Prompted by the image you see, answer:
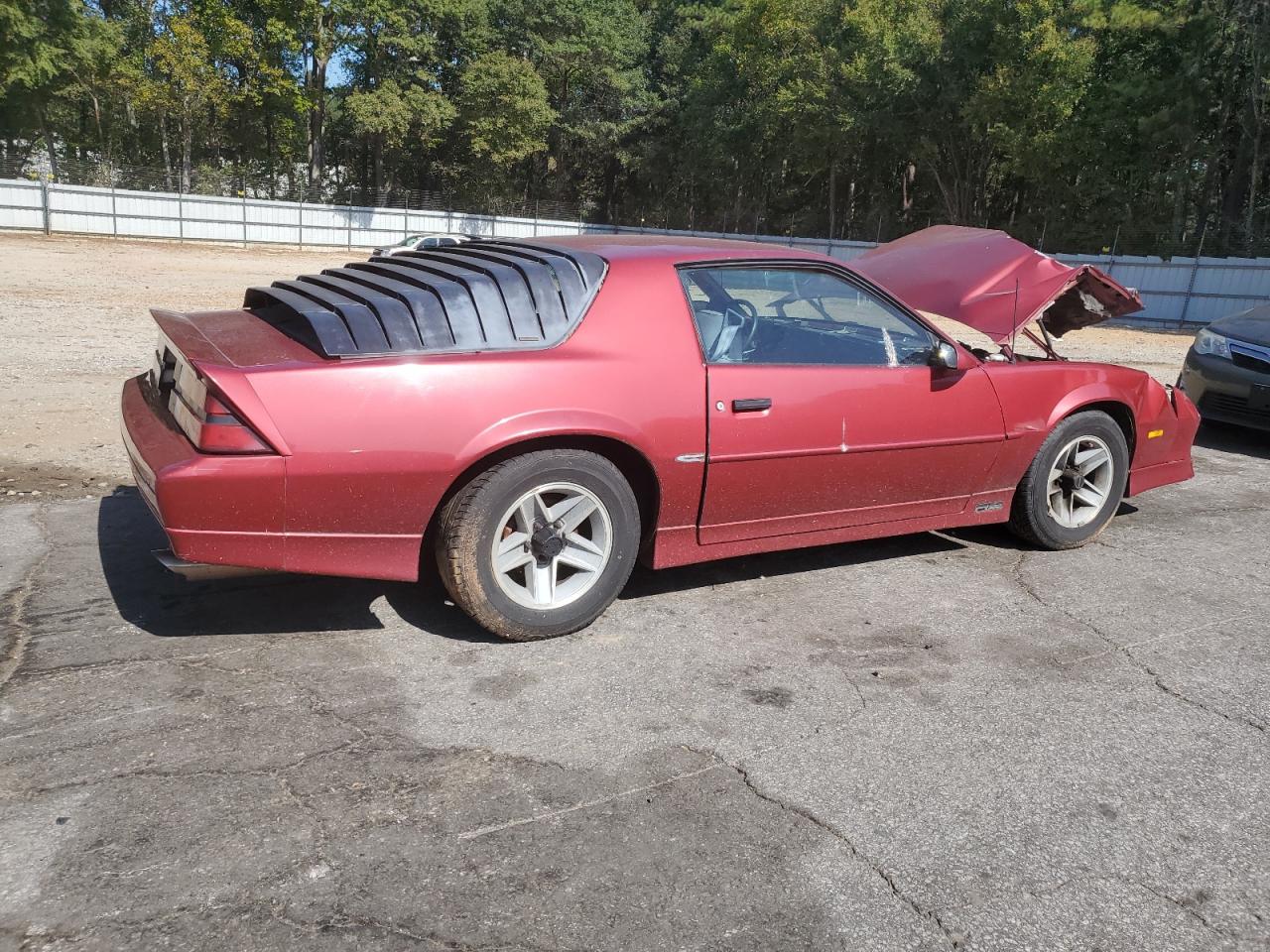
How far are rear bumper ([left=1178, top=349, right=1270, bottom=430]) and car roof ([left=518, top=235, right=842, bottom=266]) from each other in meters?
5.17

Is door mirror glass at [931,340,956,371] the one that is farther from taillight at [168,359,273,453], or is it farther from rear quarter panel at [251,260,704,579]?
taillight at [168,359,273,453]

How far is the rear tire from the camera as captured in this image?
4.83 m

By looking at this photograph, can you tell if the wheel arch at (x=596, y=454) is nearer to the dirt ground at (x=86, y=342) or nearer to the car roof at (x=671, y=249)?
the car roof at (x=671, y=249)

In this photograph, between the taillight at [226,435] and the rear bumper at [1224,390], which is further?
the rear bumper at [1224,390]

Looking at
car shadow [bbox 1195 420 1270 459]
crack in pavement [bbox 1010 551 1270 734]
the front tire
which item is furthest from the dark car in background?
the front tire

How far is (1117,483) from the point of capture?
5.13 metres

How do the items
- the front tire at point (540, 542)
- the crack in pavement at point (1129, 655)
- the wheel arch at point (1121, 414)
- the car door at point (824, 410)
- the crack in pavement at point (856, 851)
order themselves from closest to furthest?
the crack in pavement at point (856, 851), the crack in pavement at point (1129, 655), the front tire at point (540, 542), the car door at point (824, 410), the wheel arch at point (1121, 414)

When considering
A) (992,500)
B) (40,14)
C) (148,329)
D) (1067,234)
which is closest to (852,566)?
(992,500)

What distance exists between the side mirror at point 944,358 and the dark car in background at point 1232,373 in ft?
15.8

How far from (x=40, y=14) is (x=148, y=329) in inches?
1597

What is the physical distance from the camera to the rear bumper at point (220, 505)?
3.09 meters

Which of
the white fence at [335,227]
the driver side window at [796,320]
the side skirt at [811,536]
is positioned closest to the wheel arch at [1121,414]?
the side skirt at [811,536]

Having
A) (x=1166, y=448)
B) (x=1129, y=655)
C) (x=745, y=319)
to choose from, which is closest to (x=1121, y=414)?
(x=1166, y=448)

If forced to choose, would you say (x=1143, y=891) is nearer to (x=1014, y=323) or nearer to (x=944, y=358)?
→ (x=944, y=358)
